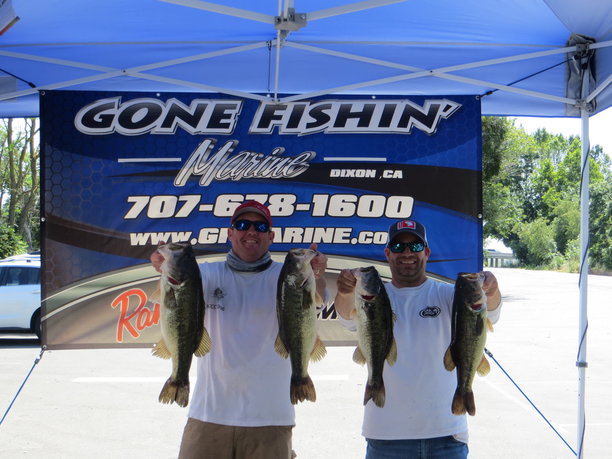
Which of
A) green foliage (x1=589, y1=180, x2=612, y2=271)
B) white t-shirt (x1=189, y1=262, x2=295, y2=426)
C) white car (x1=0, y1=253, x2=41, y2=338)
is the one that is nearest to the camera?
white t-shirt (x1=189, y1=262, x2=295, y2=426)

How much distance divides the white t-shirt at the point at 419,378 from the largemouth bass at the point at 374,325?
115 millimetres

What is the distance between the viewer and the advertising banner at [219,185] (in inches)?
195

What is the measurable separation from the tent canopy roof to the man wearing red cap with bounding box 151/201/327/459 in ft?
4.25

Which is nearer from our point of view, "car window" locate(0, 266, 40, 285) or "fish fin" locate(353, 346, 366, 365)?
"fish fin" locate(353, 346, 366, 365)

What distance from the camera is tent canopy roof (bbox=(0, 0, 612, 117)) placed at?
398 cm

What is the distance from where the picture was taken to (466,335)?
308cm

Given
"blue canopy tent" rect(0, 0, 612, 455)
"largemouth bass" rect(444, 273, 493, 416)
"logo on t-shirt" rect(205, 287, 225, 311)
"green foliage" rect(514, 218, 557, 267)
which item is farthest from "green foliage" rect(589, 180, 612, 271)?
"logo on t-shirt" rect(205, 287, 225, 311)

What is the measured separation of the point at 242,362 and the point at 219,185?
77.0 inches

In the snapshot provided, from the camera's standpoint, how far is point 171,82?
461 cm

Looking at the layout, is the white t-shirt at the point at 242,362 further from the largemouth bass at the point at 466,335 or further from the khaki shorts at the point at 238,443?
the largemouth bass at the point at 466,335

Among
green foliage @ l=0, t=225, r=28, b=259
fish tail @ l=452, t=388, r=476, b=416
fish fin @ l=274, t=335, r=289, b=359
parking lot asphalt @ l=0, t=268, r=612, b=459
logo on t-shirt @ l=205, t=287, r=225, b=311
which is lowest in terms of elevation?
parking lot asphalt @ l=0, t=268, r=612, b=459

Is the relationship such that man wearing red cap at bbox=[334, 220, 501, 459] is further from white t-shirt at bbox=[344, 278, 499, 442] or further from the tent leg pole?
the tent leg pole

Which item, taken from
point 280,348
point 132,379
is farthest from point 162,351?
point 132,379

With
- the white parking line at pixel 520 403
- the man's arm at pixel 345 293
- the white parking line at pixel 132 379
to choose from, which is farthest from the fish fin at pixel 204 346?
the white parking line at pixel 132 379
